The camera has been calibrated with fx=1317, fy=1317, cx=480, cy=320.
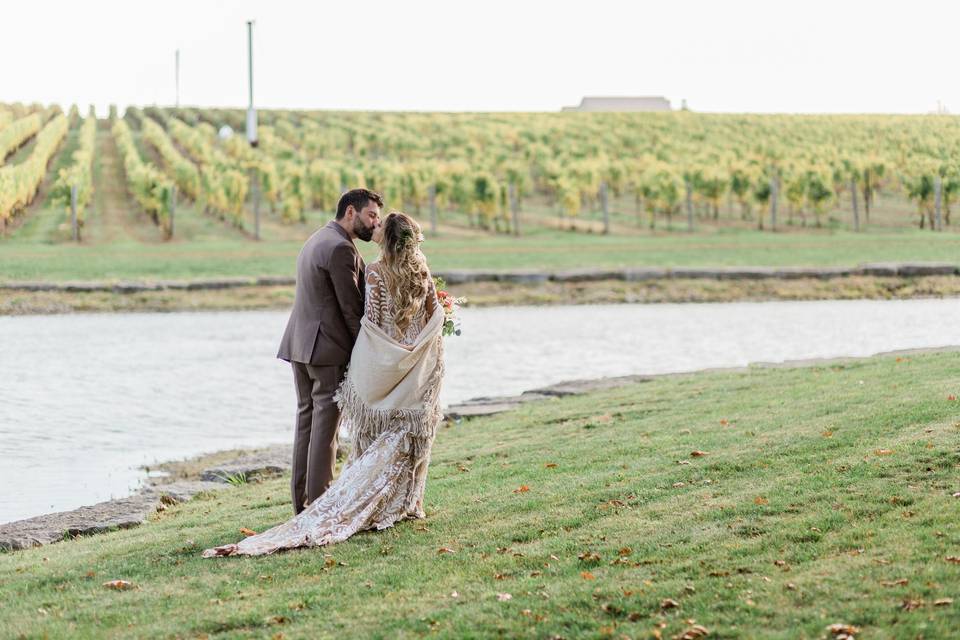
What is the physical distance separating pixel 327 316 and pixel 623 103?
379 feet

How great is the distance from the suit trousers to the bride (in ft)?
0.43

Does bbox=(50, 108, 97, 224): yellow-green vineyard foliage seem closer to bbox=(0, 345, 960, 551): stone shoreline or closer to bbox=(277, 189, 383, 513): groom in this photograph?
bbox=(0, 345, 960, 551): stone shoreline

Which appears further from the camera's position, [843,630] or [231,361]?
[231,361]

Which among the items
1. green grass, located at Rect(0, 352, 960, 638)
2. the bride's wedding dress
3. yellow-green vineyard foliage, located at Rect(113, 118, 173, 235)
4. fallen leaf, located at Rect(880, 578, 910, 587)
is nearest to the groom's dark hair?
the bride's wedding dress

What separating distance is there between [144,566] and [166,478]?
4597mm

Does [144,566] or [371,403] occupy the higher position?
[371,403]

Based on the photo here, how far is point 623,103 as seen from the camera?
121 m

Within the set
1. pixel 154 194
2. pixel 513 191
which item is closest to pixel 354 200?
pixel 154 194

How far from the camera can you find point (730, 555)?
6.81 metres

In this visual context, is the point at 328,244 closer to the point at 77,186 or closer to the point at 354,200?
the point at 354,200

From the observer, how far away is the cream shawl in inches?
320

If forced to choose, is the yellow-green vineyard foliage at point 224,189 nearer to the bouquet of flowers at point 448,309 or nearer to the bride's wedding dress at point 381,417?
the bouquet of flowers at point 448,309

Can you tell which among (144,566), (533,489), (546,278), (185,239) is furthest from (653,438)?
(185,239)

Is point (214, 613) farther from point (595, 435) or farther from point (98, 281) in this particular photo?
point (98, 281)
